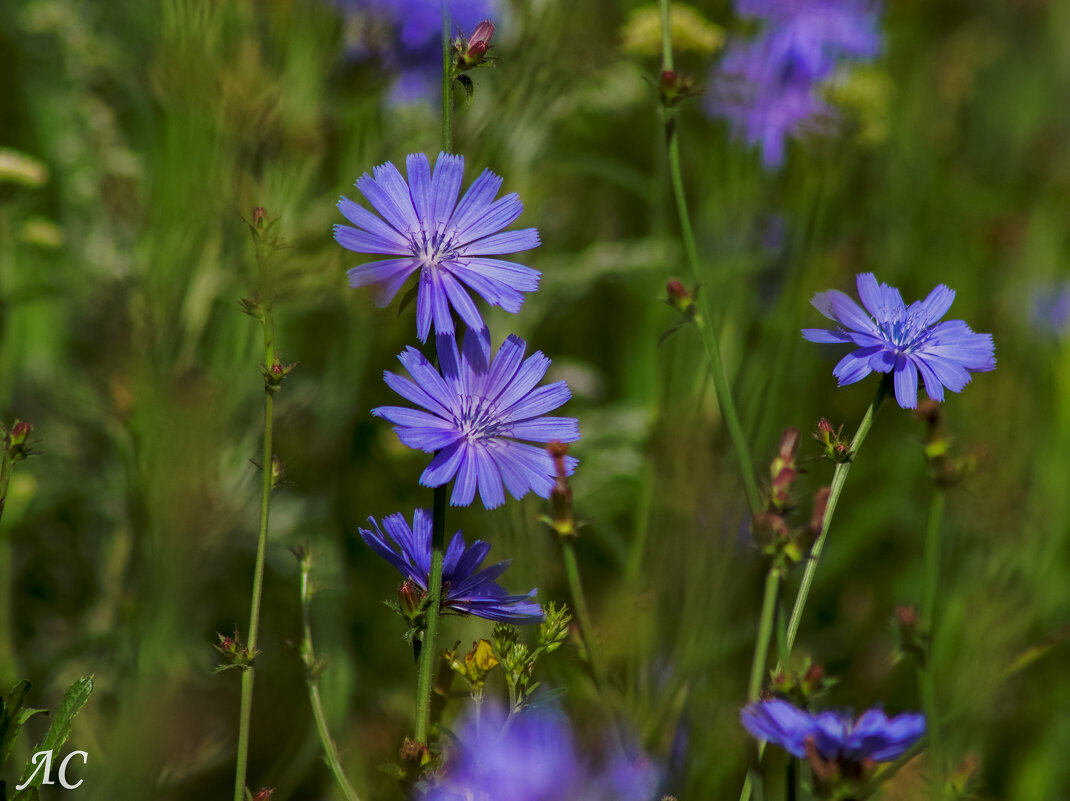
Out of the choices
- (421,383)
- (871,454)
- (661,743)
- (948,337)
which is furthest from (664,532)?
(871,454)

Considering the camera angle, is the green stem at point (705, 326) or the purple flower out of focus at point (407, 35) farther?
the purple flower out of focus at point (407, 35)

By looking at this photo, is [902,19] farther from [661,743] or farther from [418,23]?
[661,743]

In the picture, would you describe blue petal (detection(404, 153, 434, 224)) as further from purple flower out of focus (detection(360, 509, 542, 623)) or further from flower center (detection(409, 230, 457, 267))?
purple flower out of focus (detection(360, 509, 542, 623))

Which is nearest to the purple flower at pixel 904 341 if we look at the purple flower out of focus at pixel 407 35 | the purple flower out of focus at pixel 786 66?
the purple flower out of focus at pixel 407 35

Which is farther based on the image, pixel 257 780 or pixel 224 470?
A: pixel 224 470

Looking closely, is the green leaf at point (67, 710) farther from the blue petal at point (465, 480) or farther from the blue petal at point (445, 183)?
the blue petal at point (445, 183)

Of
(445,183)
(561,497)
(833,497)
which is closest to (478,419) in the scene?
(561,497)

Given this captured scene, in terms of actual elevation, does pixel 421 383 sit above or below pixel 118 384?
below

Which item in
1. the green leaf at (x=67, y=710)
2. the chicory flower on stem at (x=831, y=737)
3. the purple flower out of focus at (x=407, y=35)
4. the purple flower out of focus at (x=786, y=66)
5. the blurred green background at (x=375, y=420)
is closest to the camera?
the chicory flower on stem at (x=831, y=737)
